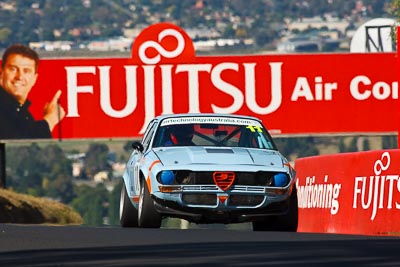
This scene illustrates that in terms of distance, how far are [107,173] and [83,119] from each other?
493 feet

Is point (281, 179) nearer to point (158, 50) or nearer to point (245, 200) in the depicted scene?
point (245, 200)

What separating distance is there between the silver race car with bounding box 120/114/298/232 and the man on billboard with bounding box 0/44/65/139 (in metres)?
24.3

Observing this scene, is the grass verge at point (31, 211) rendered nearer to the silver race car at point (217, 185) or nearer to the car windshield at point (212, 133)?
the car windshield at point (212, 133)

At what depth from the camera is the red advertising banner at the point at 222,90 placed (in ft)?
144

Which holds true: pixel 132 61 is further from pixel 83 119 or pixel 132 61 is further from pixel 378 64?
pixel 378 64

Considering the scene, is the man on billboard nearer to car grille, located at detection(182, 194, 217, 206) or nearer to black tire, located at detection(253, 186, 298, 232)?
black tire, located at detection(253, 186, 298, 232)

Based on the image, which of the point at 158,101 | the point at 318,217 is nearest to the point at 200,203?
the point at 318,217

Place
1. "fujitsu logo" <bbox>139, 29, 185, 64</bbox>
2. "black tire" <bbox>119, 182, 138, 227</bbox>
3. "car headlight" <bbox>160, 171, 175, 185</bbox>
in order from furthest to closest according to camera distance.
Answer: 1. "fujitsu logo" <bbox>139, 29, 185, 64</bbox>
2. "black tire" <bbox>119, 182, 138, 227</bbox>
3. "car headlight" <bbox>160, 171, 175, 185</bbox>

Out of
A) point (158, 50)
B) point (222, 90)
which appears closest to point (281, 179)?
point (222, 90)

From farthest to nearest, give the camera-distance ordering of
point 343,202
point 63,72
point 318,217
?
point 63,72 → point 318,217 → point 343,202

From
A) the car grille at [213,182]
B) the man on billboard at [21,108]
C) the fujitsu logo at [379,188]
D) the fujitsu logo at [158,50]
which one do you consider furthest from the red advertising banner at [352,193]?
the man on billboard at [21,108]

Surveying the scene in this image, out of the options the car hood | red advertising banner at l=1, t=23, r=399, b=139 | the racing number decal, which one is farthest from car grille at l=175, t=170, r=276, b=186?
red advertising banner at l=1, t=23, r=399, b=139

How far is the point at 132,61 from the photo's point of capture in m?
44.3

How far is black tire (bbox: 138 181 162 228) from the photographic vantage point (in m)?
19.2
